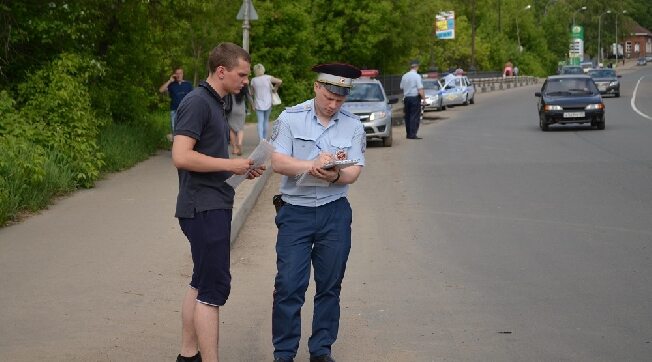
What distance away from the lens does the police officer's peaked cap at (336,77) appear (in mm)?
6270

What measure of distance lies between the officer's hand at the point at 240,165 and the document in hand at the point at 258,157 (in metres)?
0.04

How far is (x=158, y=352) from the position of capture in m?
6.92

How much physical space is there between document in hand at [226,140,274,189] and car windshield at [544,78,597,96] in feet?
86.3

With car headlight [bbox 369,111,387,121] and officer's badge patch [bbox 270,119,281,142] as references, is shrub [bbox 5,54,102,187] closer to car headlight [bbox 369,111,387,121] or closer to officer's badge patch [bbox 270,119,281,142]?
officer's badge patch [bbox 270,119,281,142]

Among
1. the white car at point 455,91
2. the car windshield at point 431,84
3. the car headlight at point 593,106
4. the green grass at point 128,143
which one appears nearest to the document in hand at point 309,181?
the green grass at point 128,143

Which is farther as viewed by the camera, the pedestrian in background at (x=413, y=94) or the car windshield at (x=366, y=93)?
the pedestrian in background at (x=413, y=94)

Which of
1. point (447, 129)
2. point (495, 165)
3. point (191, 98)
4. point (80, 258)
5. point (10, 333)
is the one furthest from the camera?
point (447, 129)

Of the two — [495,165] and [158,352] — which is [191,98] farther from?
[495,165]

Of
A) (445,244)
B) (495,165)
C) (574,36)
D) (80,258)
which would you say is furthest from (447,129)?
(574,36)

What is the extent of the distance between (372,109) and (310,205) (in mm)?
19758

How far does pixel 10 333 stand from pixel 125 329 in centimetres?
73

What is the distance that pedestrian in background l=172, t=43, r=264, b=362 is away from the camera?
19.0ft

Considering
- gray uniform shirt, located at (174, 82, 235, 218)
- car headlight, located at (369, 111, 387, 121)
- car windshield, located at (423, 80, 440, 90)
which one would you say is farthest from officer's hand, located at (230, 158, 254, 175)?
car windshield, located at (423, 80, 440, 90)

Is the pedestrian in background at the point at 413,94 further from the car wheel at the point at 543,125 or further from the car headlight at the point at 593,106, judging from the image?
the car headlight at the point at 593,106
